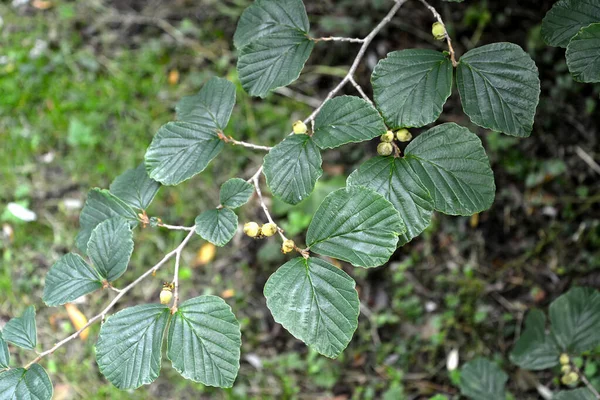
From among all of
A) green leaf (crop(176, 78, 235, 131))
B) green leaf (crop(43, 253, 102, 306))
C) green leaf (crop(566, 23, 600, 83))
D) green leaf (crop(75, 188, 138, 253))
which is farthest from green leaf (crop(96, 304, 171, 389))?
green leaf (crop(566, 23, 600, 83))

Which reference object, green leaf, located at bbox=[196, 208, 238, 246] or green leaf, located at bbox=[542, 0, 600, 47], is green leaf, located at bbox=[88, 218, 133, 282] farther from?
green leaf, located at bbox=[542, 0, 600, 47]

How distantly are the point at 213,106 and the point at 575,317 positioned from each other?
4.28 feet

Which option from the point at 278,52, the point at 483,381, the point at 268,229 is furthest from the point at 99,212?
the point at 483,381

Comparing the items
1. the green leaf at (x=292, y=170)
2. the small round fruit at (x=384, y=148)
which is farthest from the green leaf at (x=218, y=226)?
the small round fruit at (x=384, y=148)

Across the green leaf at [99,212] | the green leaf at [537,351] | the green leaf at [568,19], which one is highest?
the green leaf at [568,19]

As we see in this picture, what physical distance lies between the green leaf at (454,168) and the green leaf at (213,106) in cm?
50

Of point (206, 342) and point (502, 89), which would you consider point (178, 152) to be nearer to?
point (206, 342)

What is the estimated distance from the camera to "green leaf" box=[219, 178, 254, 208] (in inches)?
50.9

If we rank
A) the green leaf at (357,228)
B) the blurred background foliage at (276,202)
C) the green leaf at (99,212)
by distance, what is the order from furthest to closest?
the blurred background foliage at (276,202)
the green leaf at (99,212)
the green leaf at (357,228)

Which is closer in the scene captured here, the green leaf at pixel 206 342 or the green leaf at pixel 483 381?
the green leaf at pixel 206 342

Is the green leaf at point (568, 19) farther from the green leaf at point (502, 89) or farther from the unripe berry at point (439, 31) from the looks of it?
the unripe berry at point (439, 31)

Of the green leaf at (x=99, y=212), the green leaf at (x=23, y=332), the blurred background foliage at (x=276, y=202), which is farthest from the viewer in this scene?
the blurred background foliage at (x=276, y=202)

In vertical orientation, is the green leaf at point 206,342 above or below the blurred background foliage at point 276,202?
above

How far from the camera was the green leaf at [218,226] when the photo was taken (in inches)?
48.8
